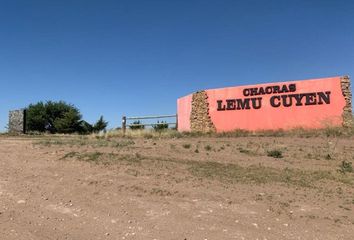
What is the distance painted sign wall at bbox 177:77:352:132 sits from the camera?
22578mm

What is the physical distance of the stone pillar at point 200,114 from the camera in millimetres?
27562

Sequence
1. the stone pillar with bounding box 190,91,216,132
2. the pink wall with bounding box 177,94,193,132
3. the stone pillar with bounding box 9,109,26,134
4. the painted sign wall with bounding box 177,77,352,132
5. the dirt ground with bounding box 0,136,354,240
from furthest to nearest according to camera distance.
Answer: the stone pillar with bounding box 9,109,26,134, the pink wall with bounding box 177,94,193,132, the stone pillar with bounding box 190,91,216,132, the painted sign wall with bounding box 177,77,352,132, the dirt ground with bounding box 0,136,354,240

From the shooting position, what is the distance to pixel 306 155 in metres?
13.1

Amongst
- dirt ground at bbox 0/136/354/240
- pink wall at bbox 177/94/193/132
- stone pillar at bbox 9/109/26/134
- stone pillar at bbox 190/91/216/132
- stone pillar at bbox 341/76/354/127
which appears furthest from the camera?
stone pillar at bbox 9/109/26/134

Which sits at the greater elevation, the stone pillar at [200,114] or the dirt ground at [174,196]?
the stone pillar at [200,114]

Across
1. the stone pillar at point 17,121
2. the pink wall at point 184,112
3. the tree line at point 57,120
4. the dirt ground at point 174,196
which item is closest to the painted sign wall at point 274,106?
the pink wall at point 184,112

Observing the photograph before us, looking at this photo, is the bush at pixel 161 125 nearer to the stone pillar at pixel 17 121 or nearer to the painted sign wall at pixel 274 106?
the painted sign wall at pixel 274 106

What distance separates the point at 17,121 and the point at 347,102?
25.2 meters

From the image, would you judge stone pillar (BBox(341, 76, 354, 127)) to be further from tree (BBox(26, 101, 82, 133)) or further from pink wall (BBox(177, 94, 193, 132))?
tree (BBox(26, 101, 82, 133))

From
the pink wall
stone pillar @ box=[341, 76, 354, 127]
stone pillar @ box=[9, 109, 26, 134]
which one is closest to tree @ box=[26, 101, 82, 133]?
stone pillar @ box=[9, 109, 26, 134]

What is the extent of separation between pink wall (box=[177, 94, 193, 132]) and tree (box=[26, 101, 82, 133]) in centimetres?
1875

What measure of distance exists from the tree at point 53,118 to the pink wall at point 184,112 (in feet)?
61.5

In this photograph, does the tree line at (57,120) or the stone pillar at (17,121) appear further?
the tree line at (57,120)

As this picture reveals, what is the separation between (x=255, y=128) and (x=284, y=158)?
12.7 m
